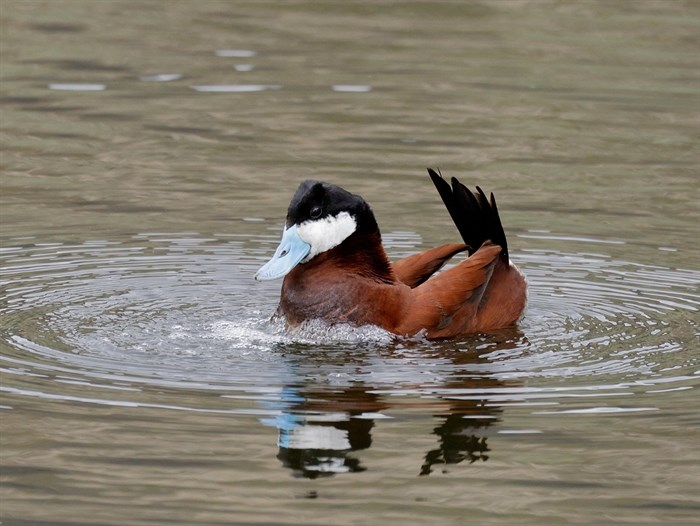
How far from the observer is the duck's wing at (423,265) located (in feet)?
30.8

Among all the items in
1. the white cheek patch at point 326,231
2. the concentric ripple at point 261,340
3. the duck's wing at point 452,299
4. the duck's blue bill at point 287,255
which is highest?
the white cheek patch at point 326,231

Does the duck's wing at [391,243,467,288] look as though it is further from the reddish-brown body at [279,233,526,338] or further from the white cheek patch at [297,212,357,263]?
the white cheek patch at [297,212,357,263]

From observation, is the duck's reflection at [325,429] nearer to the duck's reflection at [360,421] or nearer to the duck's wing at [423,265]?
the duck's reflection at [360,421]

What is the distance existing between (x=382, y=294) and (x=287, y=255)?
570 millimetres

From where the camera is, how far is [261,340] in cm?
863

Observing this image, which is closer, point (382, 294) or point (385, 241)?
point (382, 294)

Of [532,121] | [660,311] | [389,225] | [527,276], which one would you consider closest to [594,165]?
[532,121]

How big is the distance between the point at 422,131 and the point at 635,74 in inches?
140

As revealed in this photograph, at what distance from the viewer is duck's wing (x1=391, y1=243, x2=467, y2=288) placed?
9.40 m

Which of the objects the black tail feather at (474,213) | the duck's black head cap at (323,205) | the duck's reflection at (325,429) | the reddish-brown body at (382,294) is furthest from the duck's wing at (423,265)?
the duck's reflection at (325,429)

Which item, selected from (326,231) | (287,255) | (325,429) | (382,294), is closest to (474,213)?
(382,294)

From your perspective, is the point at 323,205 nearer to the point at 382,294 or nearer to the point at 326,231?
the point at 326,231

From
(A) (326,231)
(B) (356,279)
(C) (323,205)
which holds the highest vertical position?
(C) (323,205)

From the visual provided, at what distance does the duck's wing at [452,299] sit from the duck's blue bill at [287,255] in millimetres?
689
